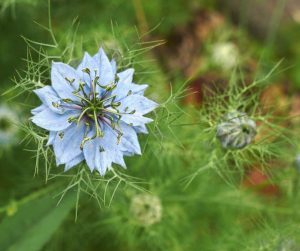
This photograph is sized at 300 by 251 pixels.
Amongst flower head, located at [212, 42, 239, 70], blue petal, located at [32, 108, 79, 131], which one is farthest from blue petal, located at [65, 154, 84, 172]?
flower head, located at [212, 42, 239, 70]

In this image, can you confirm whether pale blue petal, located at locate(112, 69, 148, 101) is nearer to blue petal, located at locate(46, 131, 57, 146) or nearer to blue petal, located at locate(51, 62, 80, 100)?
blue petal, located at locate(51, 62, 80, 100)

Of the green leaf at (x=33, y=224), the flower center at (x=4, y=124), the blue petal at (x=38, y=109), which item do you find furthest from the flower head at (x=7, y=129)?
the blue petal at (x=38, y=109)

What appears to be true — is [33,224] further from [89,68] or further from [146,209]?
[89,68]

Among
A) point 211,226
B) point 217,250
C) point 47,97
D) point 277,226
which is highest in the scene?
point 47,97

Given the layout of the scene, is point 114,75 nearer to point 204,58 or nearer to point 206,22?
point 204,58

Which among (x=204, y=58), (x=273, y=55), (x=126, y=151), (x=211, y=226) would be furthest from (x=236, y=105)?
(x=273, y=55)
